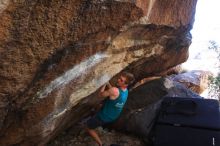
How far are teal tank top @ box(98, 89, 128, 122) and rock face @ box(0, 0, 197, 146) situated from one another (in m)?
0.52

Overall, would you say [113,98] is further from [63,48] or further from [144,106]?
[63,48]

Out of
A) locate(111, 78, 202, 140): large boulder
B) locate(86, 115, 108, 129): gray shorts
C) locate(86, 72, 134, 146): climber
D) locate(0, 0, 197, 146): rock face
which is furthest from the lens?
locate(111, 78, 202, 140): large boulder

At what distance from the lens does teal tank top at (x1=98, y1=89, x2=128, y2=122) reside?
565 centimetres

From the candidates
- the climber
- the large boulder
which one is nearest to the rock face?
the climber

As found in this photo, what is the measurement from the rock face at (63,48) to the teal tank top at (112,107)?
517 mm

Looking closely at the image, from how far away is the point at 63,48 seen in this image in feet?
12.3

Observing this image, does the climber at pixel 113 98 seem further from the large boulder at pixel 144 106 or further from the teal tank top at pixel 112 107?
the large boulder at pixel 144 106

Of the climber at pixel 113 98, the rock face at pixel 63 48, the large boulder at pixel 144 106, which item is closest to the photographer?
the rock face at pixel 63 48

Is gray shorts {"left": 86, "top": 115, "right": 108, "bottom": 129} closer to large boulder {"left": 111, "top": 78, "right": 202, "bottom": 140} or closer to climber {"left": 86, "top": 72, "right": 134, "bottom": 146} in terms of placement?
climber {"left": 86, "top": 72, "right": 134, "bottom": 146}

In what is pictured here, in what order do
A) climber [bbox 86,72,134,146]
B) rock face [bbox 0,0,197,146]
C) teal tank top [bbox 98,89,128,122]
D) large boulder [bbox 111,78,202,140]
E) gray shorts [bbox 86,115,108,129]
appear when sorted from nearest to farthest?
rock face [bbox 0,0,197,146], climber [bbox 86,72,134,146], teal tank top [bbox 98,89,128,122], gray shorts [bbox 86,115,108,129], large boulder [bbox 111,78,202,140]

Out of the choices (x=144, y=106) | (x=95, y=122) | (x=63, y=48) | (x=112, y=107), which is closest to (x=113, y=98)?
(x=112, y=107)

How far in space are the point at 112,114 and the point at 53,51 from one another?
7.56 ft

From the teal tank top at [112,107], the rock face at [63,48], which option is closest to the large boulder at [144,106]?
the teal tank top at [112,107]

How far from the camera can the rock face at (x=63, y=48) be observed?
334 centimetres
